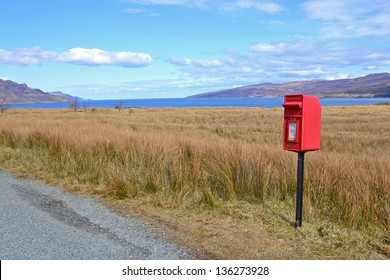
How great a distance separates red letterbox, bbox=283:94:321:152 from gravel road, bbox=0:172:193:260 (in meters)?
1.81

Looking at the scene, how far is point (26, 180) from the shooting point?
7.68 metres

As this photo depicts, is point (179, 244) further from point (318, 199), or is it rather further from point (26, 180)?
point (26, 180)

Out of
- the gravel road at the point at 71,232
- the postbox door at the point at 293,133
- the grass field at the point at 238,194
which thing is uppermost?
the postbox door at the point at 293,133

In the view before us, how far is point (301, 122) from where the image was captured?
4.19m

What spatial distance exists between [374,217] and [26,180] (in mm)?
6577

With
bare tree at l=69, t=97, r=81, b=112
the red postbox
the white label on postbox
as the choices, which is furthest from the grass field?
bare tree at l=69, t=97, r=81, b=112

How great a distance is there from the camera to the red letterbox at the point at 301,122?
13.8 ft

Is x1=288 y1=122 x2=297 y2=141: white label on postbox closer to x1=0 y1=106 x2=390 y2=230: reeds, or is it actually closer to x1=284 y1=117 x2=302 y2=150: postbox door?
x1=284 y1=117 x2=302 y2=150: postbox door

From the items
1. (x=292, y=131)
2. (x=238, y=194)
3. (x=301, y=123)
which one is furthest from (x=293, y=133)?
(x=238, y=194)

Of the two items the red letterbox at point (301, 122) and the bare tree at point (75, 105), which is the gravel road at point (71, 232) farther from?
the bare tree at point (75, 105)

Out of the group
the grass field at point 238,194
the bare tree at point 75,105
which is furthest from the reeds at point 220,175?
the bare tree at point 75,105

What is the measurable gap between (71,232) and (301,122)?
306 centimetres

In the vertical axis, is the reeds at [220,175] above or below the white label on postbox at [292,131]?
below

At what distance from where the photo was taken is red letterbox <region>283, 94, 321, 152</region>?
4.20 metres
